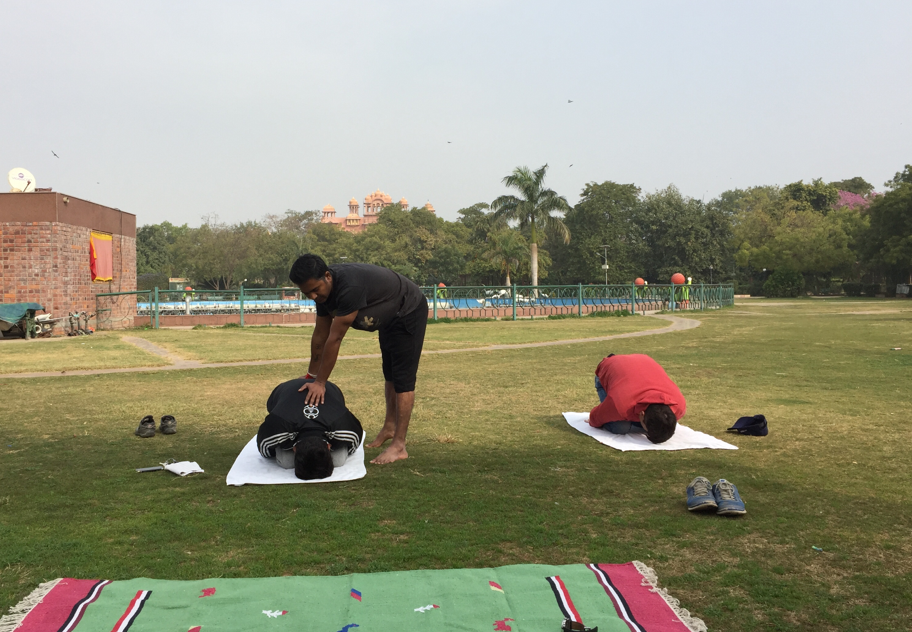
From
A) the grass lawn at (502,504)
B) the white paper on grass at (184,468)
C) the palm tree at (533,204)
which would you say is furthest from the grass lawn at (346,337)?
the palm tree at (533,204)

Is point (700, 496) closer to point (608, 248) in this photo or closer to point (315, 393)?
point (315, 393)

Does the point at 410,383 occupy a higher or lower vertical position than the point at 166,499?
higher

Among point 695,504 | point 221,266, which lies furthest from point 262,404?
point 221,266

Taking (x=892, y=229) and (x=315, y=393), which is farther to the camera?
(x=892, y=229)

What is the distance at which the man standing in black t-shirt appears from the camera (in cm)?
486

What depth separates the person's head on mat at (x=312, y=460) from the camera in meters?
4.79

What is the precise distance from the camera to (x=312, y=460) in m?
4.79

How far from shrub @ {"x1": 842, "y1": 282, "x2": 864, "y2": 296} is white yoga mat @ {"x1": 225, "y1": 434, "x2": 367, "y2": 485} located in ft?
210

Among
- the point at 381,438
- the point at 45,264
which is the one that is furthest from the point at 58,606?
the point at 45,264

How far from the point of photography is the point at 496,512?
4145 mm

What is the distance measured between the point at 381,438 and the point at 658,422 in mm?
2248

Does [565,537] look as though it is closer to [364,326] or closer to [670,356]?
[364,326]

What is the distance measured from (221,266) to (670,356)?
5775 centimetres

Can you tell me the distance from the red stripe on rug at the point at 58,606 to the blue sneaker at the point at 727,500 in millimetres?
3176
